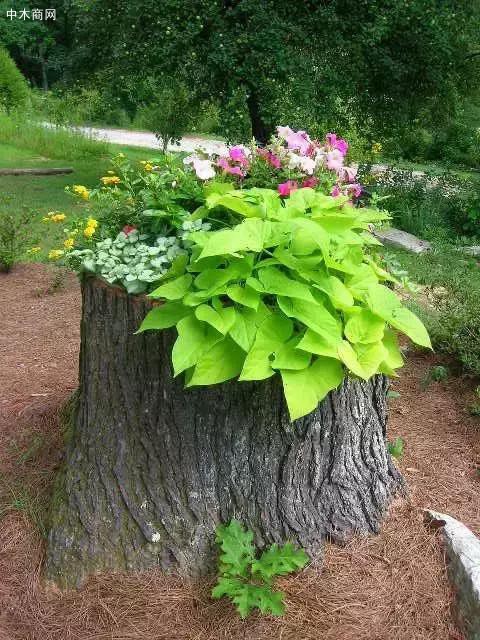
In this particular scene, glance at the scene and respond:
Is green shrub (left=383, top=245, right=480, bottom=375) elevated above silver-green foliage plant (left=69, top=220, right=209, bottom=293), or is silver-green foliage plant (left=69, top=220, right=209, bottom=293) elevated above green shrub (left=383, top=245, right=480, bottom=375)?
silver-green foliage plant (left=69, top=220, right=209, bottom=293)

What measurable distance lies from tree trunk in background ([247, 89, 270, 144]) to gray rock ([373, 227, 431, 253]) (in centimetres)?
218

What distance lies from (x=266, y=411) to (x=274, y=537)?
1.54 feet

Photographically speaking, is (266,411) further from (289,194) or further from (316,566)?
(289,194)

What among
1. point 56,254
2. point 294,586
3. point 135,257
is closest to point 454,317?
point 294,586

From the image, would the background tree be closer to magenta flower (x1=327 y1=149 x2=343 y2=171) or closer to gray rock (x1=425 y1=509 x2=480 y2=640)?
magenta flower (x1=327 y1=149 x2=343 y2=171)

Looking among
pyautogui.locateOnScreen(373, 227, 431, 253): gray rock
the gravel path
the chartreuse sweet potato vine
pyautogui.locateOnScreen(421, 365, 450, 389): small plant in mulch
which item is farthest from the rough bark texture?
the gravel path

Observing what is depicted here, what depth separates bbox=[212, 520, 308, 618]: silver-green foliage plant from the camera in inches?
79.6

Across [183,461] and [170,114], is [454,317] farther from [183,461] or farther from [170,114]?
[170,114]

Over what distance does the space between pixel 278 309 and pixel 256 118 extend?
26.3ft

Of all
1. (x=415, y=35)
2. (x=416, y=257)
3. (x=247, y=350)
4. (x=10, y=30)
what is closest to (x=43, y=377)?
(x=247, y=350)

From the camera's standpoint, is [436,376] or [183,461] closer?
[183,461]

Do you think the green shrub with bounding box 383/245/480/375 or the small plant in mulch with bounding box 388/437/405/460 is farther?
the green shrub with bounding box 383/245/480/375

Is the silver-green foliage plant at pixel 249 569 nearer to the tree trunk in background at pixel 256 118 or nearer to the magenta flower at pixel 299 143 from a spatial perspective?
the magenta flower at pixel 299 143

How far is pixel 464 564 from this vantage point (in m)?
2.22
